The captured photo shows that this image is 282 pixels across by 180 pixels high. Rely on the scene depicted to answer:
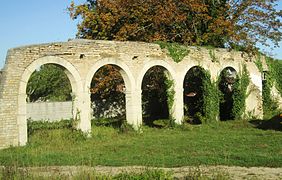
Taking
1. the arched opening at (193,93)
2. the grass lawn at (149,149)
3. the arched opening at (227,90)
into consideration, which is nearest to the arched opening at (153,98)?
the arched opening at (193,93)

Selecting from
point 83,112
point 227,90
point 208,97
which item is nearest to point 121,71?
point 83,112

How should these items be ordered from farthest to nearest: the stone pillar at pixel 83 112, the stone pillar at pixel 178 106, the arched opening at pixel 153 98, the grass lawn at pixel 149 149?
1. the arched opening at pixel 153 98
2. the stone pillar at pixel 178 106
3. the stone pillar at pixel 83 112
4. the grass lawn at pixel 149 149

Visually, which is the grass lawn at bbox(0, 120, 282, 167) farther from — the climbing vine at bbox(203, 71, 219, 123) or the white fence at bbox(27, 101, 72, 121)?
the white fence at bbox(27, 101, 72, 121)

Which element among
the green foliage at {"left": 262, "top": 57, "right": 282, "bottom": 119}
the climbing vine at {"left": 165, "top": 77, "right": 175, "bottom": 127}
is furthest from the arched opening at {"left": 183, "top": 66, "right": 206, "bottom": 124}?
the green foliage at {"left": 262, "top": 57, "right": 282, "bottom": 119}

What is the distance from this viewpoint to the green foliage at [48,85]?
117 feet

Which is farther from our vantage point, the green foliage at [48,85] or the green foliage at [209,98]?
the green foliage at [48,85]

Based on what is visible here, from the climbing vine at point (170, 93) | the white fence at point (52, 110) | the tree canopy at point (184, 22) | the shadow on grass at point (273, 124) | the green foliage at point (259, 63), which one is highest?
the tree canopy at point (184, 22)

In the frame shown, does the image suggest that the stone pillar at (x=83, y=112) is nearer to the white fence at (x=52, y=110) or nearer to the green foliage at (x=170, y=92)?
the green foliage at (x=170, y=92)

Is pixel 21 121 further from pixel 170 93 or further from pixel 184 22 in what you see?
pixel 184 22

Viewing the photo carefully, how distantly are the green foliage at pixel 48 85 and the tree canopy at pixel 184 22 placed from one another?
1284 cm

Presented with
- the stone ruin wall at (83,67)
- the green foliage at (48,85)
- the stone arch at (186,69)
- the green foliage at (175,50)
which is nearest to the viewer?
the stone ruin wall at (83,67)

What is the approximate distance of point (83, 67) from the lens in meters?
15.1

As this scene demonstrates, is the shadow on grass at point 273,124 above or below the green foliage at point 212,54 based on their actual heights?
below

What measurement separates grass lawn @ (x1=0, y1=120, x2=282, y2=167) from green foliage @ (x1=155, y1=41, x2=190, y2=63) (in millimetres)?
3405
